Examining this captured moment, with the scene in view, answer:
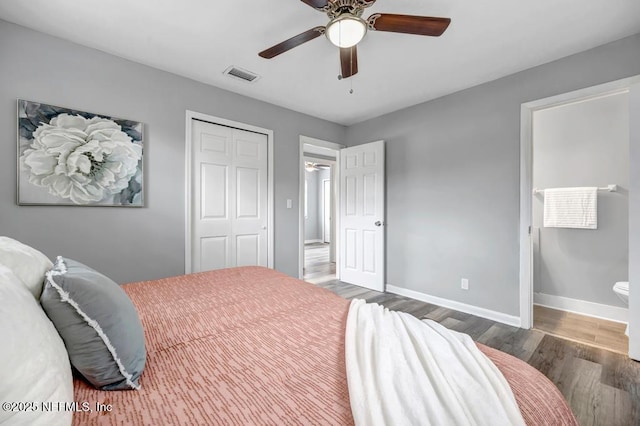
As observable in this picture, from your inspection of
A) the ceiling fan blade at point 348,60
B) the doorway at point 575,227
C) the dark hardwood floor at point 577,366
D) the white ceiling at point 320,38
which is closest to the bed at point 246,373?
the dark hardwood floor at point 577,366

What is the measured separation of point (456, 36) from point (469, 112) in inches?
43.2

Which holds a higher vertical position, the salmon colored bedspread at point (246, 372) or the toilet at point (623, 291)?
the salmon colored bedspread at point (246, 372)

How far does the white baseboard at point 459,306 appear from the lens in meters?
2.73

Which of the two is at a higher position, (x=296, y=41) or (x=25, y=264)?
(x=296, y=41)

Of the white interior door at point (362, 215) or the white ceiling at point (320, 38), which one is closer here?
the white ceiling at point (320, 38)

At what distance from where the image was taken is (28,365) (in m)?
0.50

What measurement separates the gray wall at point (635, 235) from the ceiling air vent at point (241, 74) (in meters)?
3.16

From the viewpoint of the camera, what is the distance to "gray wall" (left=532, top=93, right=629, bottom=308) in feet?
9.07

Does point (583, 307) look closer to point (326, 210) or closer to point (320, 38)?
point (320, 38)

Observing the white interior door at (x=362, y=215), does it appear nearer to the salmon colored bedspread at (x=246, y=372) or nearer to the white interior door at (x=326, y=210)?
the salmon colored bedspread at (x=246, y=372)

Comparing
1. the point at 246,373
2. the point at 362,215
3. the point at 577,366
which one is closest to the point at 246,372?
the point at 246,373

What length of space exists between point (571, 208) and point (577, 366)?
5.87 ft

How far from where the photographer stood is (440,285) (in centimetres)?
325

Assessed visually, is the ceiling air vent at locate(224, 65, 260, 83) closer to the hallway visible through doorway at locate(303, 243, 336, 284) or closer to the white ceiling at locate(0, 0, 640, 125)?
the white ceiling at locate(0, 0, 640, 125)
